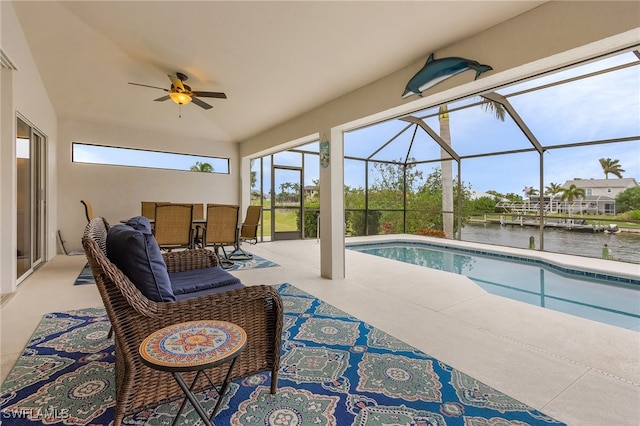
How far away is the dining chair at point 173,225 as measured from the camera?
4234 mm

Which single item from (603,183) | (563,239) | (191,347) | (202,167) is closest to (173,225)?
(202,167)

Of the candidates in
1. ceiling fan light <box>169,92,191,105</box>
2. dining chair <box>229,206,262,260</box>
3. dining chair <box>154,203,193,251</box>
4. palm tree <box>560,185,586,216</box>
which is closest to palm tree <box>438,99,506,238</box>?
palm tree <box>560,185,586,216</box>

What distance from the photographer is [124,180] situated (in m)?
6.48

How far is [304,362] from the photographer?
1986 millimetres

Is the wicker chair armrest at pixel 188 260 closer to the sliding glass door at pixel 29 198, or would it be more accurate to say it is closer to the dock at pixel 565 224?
the sliding glass door at pixel 29 198

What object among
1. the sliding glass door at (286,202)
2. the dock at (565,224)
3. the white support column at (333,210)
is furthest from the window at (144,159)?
the dock at (565,224)

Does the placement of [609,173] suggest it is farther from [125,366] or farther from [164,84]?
[164,84]

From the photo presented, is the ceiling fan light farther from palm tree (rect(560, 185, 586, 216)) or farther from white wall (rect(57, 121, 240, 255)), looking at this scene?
palm tree (rect(560, 185, 586, 216))

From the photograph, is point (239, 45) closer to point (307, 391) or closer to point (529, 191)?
point (307, 391)

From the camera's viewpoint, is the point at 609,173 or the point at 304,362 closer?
the point at 304,362

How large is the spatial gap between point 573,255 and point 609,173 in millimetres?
1732

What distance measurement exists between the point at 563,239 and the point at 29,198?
32.0 feet

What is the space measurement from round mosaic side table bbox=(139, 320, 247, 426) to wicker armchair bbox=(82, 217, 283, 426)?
5.2 inches

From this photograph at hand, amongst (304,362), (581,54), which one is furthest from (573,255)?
(304,362)
